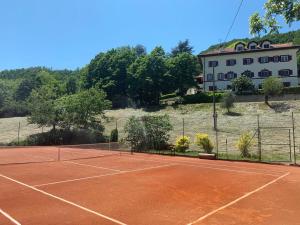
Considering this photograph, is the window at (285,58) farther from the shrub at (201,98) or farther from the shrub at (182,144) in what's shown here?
the shrub at (182,144)

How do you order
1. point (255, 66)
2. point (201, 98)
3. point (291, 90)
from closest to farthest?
point (291, 90) < point (201, 98) < point (255, 66)

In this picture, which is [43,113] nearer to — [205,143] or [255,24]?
[205,143]

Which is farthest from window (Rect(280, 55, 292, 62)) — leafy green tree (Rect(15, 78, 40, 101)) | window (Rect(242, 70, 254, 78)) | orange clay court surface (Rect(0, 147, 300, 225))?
leafy green tree (Rect(15, 78, 40, 101))

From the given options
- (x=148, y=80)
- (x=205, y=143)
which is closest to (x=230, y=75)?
(x=148, y=80)

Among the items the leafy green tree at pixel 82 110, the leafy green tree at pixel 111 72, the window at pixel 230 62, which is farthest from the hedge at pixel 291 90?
the leafy green tree at pixel 111 72

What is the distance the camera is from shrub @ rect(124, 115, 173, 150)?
3409 cm

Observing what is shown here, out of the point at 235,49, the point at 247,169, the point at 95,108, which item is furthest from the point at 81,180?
the point at 235,49

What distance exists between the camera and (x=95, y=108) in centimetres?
4397

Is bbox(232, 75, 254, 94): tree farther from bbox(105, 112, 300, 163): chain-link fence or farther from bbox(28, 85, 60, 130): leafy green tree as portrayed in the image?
bbox(28, 85, 60, 130): leafy green tree

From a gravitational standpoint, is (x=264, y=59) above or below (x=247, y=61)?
above

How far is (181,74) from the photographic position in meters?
62.6

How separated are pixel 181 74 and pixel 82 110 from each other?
24.0 m

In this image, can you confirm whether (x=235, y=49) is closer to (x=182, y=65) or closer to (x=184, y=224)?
(x=182, y=65)

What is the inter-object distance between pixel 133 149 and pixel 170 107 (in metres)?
22.1
